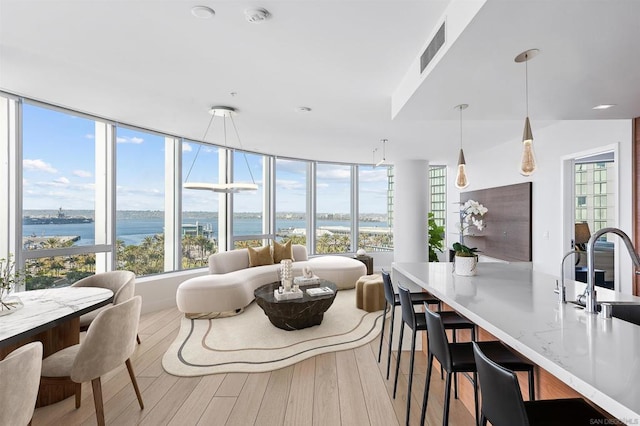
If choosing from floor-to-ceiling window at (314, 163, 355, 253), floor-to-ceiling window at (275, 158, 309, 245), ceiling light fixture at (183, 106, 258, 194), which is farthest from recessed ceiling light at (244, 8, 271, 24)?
floor-to-ceiling window at (314, 163, 355, 253)

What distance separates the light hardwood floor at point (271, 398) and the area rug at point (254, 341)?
145mm

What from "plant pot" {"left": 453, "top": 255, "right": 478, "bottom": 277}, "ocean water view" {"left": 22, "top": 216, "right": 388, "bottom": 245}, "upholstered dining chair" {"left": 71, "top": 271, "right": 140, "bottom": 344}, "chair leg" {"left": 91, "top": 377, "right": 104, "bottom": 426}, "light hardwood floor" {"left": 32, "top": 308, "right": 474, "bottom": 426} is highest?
"ocean water view" {"left": 22, "top": 216, "right": 388, "bottom": 245}

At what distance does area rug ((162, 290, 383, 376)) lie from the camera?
309cm

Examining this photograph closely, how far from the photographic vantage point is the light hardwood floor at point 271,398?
7.47ft

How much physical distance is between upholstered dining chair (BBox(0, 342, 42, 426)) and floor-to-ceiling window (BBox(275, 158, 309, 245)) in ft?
18.5

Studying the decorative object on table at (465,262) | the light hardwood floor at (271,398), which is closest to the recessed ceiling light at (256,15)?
the decorative object on table at (465,262)

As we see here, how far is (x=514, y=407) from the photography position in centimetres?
101

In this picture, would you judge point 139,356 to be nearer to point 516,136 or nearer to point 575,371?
point 575,371

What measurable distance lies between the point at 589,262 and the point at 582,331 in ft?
1.47

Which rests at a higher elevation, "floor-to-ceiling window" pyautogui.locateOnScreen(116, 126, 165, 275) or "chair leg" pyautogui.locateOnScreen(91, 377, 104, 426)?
"floor-to-ceiling window" pyautogui.locateOnScreen(116, 126, 165, 275)

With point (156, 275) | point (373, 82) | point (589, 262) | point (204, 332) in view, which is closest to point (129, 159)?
point (156, 275)

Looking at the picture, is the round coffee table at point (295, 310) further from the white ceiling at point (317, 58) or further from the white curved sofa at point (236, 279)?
the white ceiling at point (317, 58)

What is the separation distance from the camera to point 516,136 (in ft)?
17.4

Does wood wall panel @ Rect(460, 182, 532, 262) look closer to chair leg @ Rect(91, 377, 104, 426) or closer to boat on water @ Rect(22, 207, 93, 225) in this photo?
chair leg @ Rect(91, 377, 104, 426)
